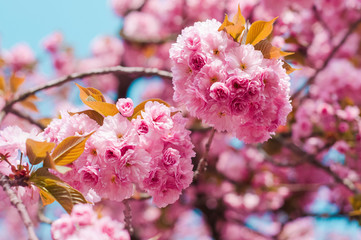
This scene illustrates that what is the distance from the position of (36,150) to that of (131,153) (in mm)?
350

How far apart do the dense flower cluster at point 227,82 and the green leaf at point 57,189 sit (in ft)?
1.83

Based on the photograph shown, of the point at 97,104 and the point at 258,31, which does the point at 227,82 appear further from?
the point at 97,104

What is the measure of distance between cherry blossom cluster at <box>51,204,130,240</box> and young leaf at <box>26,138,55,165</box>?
24cm

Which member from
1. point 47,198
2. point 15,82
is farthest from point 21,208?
point 15,82

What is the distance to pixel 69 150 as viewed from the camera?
1347 mm

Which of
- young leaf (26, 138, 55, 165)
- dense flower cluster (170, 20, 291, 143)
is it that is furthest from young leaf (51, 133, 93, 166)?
dense flower cluster (170, 20, 291, 143)

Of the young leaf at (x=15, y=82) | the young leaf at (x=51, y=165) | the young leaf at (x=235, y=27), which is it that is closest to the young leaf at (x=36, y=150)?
the young leaf at (x=51, y=165)

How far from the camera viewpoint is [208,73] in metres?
1.37

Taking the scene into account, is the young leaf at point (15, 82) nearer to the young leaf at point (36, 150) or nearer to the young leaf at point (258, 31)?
the young leaf at point (36, 150)

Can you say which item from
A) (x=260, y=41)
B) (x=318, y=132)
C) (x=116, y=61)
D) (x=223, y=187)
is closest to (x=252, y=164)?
(x=223, y=187)

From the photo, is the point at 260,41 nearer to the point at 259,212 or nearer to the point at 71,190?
the point at 71,190

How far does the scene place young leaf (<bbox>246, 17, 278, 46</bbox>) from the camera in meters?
1.45

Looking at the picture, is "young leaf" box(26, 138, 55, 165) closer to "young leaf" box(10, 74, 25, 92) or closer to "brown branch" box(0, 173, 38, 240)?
"brown branch" box(0, 173, 38, 240)

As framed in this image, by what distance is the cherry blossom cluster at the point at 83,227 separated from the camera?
1.15 m
